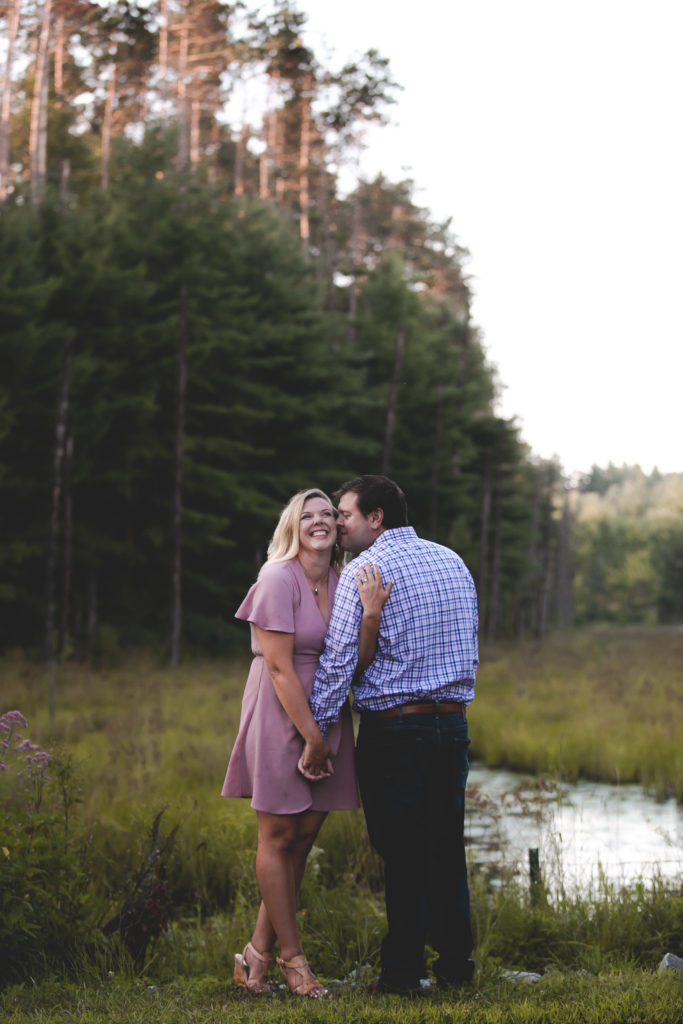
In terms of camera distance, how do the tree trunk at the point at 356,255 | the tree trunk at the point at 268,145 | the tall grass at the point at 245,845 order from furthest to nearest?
the tree trunk at the point at 356,255 < the tree trunk at the point at 268,145 < the tall grass at the point at 245,845

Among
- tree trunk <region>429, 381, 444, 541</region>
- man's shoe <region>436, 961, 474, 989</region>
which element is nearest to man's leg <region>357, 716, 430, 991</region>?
man's shoe <region>436, 961, 474, 989</region>

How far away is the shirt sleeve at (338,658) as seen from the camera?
4.86 metres

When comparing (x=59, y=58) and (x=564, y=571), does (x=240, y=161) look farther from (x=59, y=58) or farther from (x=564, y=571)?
(x=564, y=571)

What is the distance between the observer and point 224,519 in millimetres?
29516

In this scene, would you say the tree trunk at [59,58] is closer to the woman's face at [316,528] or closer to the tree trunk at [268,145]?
the tree trunk at [268,145]

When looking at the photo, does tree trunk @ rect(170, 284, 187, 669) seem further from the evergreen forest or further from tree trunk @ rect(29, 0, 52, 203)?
tree trunk @ rect(29, 0, 52, 203)

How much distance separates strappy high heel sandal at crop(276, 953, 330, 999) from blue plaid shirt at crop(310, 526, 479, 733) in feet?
3.46

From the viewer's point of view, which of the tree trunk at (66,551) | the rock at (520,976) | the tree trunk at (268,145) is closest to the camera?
the rock at (520,976)

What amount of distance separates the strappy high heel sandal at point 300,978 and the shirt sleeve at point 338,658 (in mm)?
1084

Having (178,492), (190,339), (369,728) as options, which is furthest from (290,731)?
(190,339)

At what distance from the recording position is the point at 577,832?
32.2ft

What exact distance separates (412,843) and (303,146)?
4308cm

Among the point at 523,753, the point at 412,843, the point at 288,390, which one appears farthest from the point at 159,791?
the point at 288,390

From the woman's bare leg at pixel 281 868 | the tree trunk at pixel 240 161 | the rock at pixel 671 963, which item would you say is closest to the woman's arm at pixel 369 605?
the woman's bare leg at pixel 281 868
